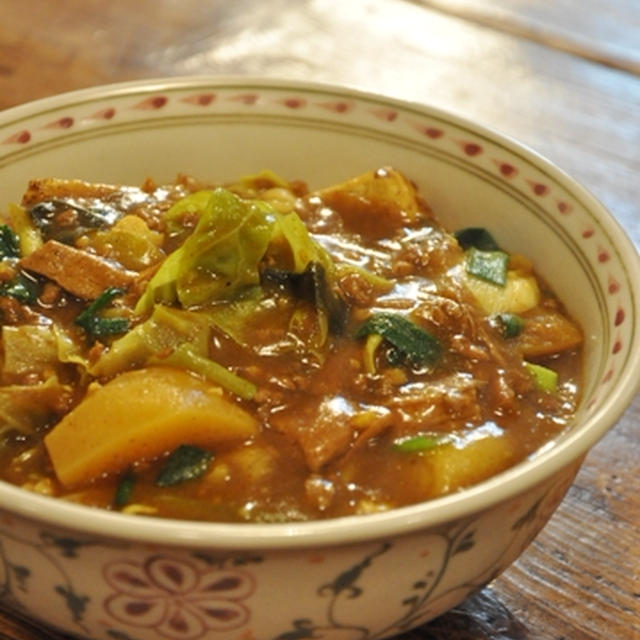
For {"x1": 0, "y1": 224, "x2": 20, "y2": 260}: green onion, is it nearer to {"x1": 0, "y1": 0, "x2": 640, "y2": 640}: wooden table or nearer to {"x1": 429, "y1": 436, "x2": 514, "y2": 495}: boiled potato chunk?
{"x1": 429, "y1": 436, "x2": 514, "y2": 495}: boiled potato chunk

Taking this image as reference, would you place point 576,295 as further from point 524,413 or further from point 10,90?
point 10,90

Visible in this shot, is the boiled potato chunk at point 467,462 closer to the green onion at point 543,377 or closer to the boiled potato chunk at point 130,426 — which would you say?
the green onion at point 543,377

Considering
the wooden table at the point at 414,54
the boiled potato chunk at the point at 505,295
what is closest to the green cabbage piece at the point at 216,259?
the boiled potato chunk at the point at 505,295

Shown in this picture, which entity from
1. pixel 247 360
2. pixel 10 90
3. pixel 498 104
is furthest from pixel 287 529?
pixel 498 104

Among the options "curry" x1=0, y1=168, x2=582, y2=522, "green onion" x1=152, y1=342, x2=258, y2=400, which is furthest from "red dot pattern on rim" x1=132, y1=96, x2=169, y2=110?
"green onion" x1=152, y1=342, x2=258, y2=400

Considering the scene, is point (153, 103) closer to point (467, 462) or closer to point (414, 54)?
point (467, 462)
